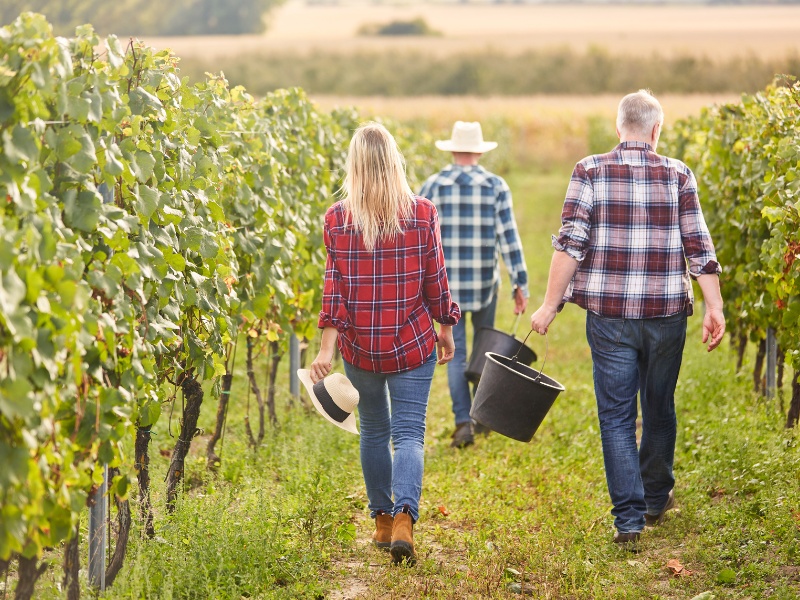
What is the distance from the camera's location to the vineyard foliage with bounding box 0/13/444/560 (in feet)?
9.39

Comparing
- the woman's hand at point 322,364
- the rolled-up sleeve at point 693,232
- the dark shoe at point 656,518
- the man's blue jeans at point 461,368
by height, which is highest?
the rolled-up sleeve at point 693,232

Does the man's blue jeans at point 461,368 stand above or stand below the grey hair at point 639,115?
below

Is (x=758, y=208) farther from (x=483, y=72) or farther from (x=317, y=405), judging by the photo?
(x=483, y=72)

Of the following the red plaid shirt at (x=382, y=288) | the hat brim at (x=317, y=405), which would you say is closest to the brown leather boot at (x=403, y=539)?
the hat brim at (x=317, y=405)

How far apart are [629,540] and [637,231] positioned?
1.50m

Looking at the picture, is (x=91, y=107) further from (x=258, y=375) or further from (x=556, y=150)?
(x=556, y=150)

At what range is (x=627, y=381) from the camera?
4.87 m

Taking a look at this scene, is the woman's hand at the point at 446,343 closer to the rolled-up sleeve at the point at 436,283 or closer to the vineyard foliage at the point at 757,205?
the rolled-up sleeve at the point at 436,283

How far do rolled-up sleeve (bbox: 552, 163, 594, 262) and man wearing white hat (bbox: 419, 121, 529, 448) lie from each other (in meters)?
2.03

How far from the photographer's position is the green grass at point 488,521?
4.25m

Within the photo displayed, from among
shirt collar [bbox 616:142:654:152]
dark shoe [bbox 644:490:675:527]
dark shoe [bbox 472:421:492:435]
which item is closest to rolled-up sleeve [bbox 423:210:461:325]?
shirt collar [bbox 616:142:654:152]

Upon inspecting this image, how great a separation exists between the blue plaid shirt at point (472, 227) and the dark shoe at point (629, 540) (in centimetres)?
239

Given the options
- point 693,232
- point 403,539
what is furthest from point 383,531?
point 693,232

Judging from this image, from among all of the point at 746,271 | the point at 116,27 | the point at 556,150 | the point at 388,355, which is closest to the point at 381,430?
the point at 388,355
